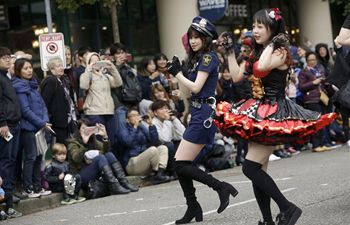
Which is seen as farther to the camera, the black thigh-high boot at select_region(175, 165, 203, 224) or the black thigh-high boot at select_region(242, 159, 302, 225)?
the black thigh-high boot at select_region(175, 165, 203, 224)

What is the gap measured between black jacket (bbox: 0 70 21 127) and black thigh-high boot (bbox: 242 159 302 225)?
15.0ft

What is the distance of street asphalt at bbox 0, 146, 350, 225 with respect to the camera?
24.1ft

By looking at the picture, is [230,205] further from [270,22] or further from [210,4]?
[210,4]

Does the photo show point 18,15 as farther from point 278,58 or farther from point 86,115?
point 278,58

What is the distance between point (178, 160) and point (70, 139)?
408 cm

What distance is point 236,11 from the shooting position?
24.1m

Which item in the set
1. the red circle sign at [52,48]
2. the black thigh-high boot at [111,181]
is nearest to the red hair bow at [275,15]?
the black thigh-high boot at [111,181]

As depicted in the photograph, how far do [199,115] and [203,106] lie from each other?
0.10 metres

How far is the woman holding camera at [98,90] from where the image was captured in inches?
467

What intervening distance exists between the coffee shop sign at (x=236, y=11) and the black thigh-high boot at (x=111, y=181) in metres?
13.8

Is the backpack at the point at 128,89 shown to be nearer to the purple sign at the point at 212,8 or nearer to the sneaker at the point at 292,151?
the sneaker at the point at 292,151

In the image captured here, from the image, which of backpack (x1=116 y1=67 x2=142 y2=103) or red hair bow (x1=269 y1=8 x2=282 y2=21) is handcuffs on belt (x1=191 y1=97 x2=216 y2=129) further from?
backpack (x1=116 y1=67 x2=142 y2=103)

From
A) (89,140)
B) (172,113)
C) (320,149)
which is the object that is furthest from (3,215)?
(320,149)

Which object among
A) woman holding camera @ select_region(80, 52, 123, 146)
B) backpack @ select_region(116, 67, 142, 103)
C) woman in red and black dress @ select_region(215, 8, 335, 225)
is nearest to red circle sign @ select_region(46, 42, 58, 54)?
woman holding camera @ select_region(80, 52, 123, 146)
